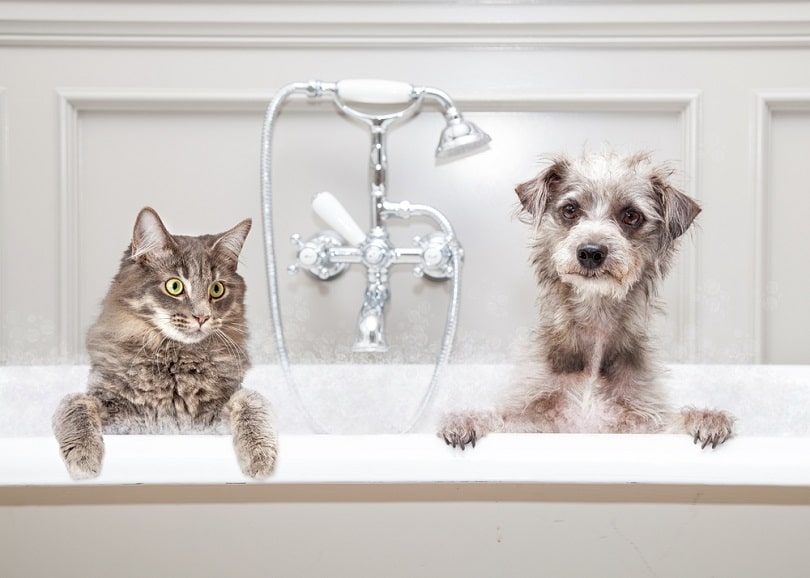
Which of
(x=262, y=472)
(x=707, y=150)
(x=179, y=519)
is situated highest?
(x=707, y=150)

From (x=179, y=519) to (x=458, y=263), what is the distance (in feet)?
3.23

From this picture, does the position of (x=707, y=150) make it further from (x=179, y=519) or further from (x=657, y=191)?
(x=179, y=519)

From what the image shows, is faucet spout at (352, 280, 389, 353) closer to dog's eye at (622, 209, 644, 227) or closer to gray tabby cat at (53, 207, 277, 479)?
gray tabby cat at (53, 207, 277, 479)

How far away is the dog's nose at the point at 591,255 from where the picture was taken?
127cm

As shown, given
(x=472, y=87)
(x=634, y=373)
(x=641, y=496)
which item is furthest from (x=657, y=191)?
(x=472, y=87)

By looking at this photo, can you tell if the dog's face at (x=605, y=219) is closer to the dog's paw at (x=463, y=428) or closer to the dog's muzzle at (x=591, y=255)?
the dog's muzzle at (x=591, y=255)

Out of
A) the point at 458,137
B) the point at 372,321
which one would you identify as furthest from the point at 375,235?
the point at 458,137

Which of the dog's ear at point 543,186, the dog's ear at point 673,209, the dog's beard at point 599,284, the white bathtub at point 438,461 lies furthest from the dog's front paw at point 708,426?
the dog's ear at point 543,186

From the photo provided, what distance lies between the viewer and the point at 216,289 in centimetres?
139

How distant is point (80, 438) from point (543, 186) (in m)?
0.99

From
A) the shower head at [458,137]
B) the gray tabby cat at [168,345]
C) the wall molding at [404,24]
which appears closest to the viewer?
the gray tabby cat at [168,345]

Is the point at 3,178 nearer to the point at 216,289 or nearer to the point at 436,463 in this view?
the point at 216,289

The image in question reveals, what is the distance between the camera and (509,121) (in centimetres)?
209

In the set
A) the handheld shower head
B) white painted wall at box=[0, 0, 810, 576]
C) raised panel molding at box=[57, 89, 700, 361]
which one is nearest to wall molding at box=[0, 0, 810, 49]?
white painted wall at box=[0, 0, 810, 576]
